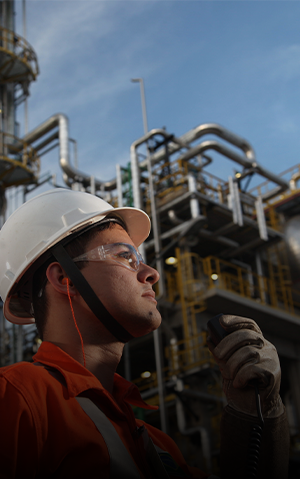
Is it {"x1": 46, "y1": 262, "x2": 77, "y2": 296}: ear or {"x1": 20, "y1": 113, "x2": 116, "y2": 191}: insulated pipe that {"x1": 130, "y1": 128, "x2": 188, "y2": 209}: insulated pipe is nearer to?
{"x1": 20, "y1": 113, "x2": 116, "y2": 191}: insulated pipe

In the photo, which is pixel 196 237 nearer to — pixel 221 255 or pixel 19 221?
pixel 221 255

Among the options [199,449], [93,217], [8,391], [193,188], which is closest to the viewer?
[8,391]

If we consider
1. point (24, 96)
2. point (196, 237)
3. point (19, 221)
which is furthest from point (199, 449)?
point (24, 96)

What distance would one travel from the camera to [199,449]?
15750mm

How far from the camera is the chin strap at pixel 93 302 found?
9.02 ft

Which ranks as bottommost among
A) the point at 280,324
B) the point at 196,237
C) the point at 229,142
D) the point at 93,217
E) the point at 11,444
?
the point at 11,444

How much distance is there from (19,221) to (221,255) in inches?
727

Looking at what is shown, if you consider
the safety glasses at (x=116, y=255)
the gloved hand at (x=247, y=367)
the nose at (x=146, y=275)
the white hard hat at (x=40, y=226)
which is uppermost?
the white hard hat at (x=40, y=226)

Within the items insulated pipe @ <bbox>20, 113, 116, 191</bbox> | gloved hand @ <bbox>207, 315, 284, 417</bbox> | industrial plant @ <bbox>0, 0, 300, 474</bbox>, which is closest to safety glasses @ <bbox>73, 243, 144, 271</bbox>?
gloved hand @ <bbox>207, 315, 284, 417</bbox>

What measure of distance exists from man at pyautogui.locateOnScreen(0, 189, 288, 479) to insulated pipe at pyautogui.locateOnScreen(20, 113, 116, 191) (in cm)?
1881

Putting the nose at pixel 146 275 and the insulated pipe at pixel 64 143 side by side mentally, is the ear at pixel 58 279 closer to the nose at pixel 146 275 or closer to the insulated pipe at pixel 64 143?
the nose at pixel 146 275

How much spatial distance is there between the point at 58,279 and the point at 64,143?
2007 cm

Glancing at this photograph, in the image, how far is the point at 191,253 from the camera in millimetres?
19094

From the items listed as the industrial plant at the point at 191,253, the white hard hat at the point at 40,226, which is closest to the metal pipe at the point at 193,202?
the industrial plant at the point at 191,253
